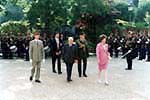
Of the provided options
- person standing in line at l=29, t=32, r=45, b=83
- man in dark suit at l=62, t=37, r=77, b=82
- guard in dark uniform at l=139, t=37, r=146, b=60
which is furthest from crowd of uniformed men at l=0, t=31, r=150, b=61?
person standing in line at l=29, t=32, r=45, b=83

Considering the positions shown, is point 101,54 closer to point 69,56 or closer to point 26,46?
point 69,56

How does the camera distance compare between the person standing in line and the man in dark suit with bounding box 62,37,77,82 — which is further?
the man in dark suit with bounding box 62,37,77,82

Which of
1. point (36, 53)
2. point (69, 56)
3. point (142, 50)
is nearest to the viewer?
point (36, 53)

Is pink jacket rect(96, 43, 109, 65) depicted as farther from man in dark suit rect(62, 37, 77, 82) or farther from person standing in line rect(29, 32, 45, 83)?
person standing in line rect(29, 32, 45, 83)

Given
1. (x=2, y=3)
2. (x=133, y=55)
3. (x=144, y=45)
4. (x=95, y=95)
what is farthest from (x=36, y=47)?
(x=2, y=3)

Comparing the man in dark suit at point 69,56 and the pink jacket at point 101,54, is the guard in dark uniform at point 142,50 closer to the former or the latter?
the man in dark suit at point 69,56

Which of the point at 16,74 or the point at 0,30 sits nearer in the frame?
the point at 16,74

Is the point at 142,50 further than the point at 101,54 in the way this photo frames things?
Yes

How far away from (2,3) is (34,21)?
124 inches

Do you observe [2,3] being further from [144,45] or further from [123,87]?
[123,87]

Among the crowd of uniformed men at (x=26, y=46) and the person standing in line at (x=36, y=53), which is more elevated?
the person standing in line at (x=36, y=53)

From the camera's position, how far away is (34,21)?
3045 cm

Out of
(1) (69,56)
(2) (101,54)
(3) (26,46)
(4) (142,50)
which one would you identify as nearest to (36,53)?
(1) (69,56)

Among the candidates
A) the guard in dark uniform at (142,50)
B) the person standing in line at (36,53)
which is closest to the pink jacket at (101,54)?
the person standing in line at (36,53)
